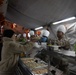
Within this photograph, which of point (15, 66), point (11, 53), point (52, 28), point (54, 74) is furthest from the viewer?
point (52, 28)

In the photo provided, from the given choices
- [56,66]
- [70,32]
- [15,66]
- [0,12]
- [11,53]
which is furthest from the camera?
[0,12]

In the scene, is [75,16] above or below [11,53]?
above

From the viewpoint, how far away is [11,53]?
246 centimetres

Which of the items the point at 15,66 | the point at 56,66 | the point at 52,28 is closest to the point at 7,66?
the point at 15,66

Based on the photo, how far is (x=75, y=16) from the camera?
3.13m

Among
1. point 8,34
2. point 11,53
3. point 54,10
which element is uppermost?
point 54,10

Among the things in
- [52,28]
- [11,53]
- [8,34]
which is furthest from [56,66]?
[52,28]

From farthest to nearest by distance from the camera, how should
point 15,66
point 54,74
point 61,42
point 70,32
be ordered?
1. point 70,32
2. point 61,42
3. point 15,66
4. point 54,74

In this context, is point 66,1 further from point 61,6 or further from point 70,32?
point 70,32

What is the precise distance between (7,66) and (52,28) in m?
2.71

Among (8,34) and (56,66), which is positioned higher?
(8,34)

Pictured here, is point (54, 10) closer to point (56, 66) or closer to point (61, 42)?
point (61, 42)

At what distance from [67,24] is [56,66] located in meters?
2.06

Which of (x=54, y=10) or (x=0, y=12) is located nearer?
(x=54, y=10)
